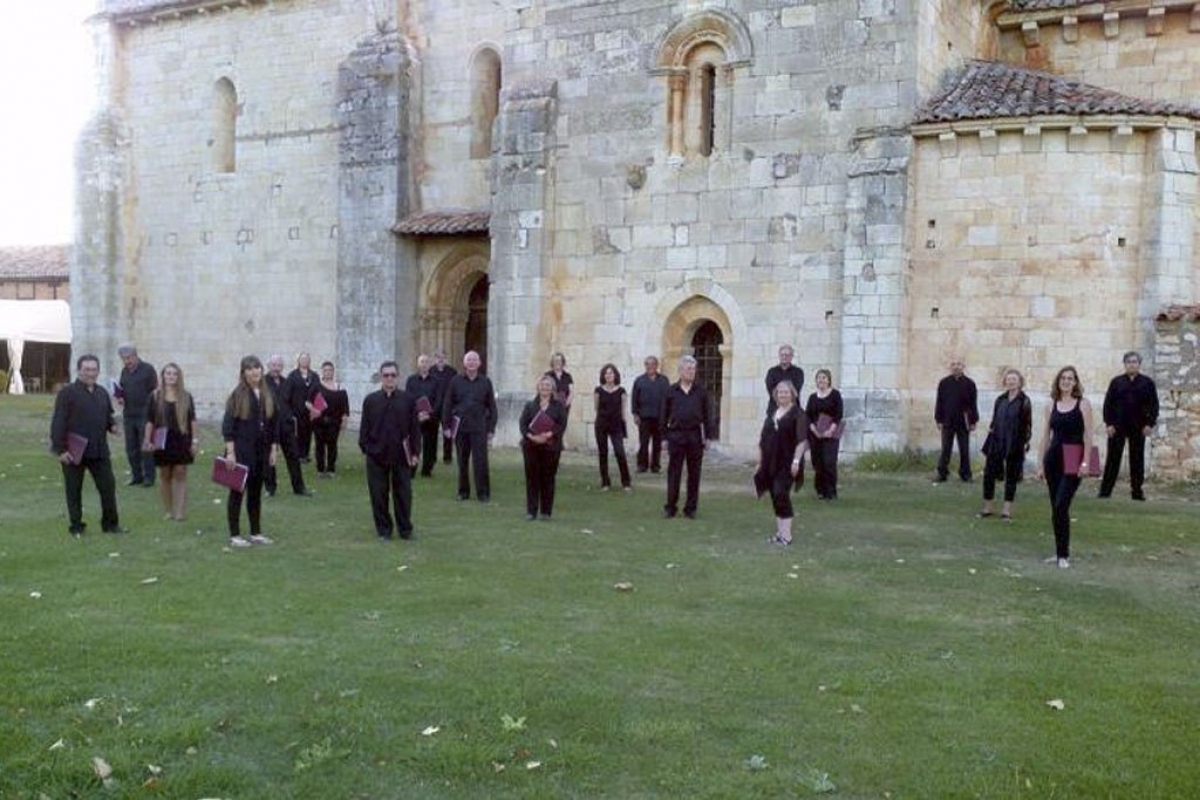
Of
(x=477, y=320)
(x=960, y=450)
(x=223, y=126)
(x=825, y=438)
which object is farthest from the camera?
(x=223, y=126)

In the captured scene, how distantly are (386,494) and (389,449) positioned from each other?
0.48 meters

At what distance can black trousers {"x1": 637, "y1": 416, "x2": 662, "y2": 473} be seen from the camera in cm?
1748

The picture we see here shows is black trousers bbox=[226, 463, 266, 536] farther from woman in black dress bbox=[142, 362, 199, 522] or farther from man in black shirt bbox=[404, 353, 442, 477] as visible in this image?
man in black shirt bbox=[404, 353, 442, 477]

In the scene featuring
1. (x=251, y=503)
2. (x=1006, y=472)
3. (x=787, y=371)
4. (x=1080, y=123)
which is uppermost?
(x=1080, y=123)

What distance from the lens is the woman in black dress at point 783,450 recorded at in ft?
39.2

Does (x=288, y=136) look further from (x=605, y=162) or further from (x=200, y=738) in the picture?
(x=200, y=738)

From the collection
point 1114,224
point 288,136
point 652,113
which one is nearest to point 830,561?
point 1114,224

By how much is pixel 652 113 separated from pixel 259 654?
1477 centimetres

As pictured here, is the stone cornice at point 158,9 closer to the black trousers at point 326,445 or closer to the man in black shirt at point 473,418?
the black trousers at point 326,445

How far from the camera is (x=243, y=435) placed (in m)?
11.6

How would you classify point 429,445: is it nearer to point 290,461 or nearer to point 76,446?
point 290,461

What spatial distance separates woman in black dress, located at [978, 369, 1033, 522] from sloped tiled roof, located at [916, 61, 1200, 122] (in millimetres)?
5916

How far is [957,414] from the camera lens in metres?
16.8

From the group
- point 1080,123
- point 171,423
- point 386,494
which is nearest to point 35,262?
point 171,423
